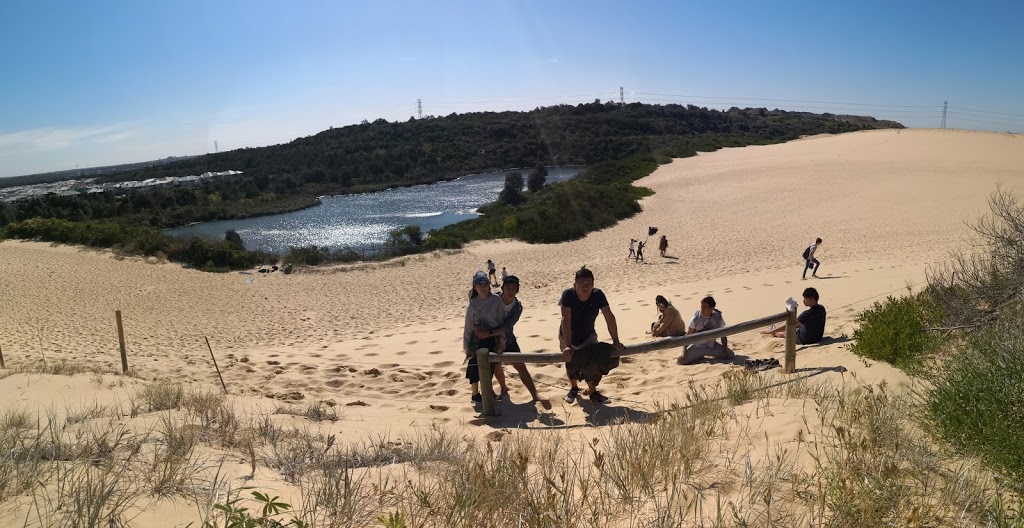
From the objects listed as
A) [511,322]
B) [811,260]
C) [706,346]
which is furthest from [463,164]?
[511,322]

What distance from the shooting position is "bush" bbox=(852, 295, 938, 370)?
5.60 m

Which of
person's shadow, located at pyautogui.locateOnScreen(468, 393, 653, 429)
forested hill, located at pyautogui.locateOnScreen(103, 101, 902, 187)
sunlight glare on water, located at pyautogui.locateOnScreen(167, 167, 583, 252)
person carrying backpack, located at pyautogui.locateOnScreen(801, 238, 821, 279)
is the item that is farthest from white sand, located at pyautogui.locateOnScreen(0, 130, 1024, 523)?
forested hill, located at pyautogui.locateOnScreen(103, 101, 902, 187)

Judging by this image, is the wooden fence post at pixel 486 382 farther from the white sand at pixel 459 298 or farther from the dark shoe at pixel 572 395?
the dark shoe at pixel 572 395

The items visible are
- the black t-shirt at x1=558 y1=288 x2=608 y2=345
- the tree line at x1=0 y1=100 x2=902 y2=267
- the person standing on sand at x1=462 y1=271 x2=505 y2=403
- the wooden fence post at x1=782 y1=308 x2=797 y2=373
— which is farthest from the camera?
the tree line at x1=0 y1=100 x2=902 y2=267

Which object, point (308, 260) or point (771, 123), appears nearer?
point (308, 260)

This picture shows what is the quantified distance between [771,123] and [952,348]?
11445 cm

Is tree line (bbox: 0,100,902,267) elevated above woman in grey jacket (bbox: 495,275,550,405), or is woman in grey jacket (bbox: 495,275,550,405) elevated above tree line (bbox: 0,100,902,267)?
tree line (bbox: 0,100,902,267)

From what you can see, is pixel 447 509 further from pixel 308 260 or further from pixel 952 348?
pixel 308 260

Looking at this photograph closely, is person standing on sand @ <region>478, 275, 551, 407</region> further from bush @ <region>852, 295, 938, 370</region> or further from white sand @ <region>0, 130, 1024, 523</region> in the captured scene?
bush @ <region>852, 295, 938, 370</region>

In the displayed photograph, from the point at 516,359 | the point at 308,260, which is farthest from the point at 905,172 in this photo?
the point at 516,359

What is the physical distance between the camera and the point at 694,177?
4591 centimetres

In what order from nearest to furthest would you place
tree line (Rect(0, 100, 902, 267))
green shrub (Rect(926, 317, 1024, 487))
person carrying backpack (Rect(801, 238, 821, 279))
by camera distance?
1. green shrub (Rect(926, 317, 1024, 487))
2. person carrying backpack (Rect(801, 238, 821, 279))
3. tree line (Rect(0, 100, 902, 267))

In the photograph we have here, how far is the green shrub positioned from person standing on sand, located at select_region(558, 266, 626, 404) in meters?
2.65

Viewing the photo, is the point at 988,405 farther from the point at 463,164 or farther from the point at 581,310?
the point at 463,164
